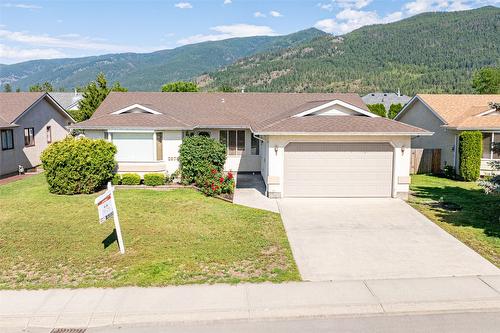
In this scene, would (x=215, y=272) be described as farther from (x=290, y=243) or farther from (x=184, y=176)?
(x=184, y=176)

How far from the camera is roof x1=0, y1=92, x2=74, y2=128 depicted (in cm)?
2141

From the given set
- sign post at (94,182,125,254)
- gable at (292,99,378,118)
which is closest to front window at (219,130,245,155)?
gable at (292,99,378,118)

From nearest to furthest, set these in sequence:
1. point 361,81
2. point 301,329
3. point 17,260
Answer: point 301,329
point 17,260
point 361,81

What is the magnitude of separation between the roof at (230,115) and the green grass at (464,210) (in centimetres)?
304

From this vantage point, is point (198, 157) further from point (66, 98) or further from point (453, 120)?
point (66, 98)

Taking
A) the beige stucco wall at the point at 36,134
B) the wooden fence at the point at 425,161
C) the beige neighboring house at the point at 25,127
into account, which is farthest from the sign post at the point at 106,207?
the wooden fence at the point at 425,161

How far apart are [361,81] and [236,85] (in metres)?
38.4

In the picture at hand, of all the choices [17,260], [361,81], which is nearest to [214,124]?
[17,260]

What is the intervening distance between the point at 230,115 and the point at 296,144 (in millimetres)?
7226

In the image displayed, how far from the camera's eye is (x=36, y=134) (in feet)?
80.9

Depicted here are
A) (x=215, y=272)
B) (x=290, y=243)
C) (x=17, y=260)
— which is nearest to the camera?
(x=215, y=272)

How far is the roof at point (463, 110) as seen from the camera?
21.0 meters

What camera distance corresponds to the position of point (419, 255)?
10.3 meters

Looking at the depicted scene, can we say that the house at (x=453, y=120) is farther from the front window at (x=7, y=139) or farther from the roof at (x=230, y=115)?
the front window at (x=7, y=139)
